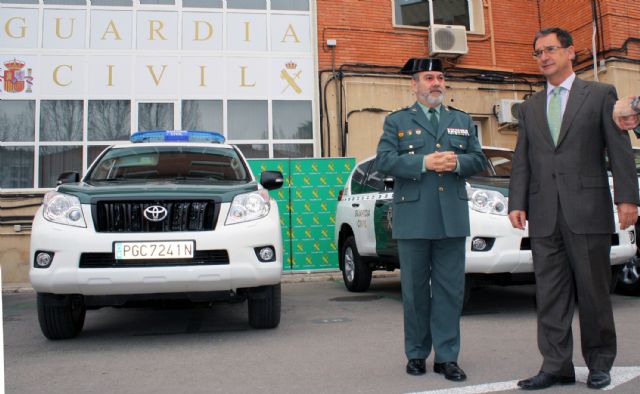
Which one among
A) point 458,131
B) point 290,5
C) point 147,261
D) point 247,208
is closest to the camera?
point 458,131

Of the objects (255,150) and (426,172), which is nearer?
(426,172)

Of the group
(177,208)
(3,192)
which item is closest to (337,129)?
(3,192)

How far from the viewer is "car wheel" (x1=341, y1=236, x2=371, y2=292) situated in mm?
7684

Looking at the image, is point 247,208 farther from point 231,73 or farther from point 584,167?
point 231,73

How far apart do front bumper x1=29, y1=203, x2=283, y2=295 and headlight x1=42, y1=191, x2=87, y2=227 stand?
1.8 inches

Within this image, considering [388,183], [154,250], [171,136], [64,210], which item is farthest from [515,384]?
[171,136]

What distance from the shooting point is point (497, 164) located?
6.50m

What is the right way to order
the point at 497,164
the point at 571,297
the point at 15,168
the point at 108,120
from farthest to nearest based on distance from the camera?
the point at 108,120, the point at 15,168, the point at 497,164, the point at 571,297

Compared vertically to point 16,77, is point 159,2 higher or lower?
higher

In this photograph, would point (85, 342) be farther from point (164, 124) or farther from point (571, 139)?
point (164, 124)

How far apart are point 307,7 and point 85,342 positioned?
956cm

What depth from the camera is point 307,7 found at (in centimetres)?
1273

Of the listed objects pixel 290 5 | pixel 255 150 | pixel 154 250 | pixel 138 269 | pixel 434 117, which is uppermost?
pixel 290 5

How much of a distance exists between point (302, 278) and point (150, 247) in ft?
18.6
